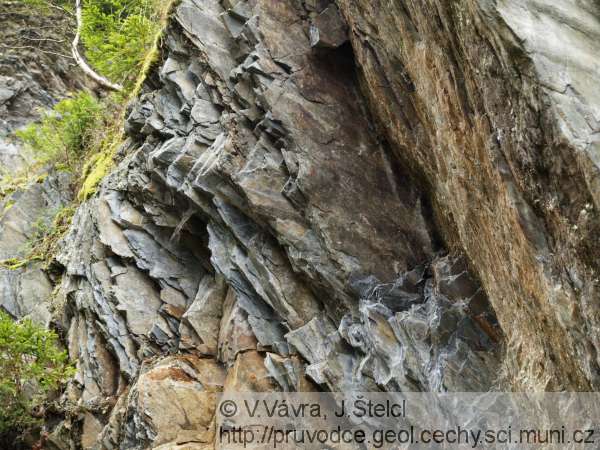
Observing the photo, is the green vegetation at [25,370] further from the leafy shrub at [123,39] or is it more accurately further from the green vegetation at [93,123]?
the leafy shrub at [123,39]

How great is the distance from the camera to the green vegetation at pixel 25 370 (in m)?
12.2

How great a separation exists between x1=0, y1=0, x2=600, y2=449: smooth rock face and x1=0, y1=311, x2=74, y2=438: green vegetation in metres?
0.57

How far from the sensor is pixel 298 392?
801 centimetres

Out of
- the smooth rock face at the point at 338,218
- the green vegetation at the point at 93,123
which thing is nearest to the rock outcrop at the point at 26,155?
the green vegetation at the point at 93,123

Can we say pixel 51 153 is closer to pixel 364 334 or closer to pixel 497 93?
pixel 364 334

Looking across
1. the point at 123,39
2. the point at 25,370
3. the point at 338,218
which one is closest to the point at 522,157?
the point at 338,218

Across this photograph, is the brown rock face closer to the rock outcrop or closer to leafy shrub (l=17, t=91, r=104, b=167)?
the rock outcrop

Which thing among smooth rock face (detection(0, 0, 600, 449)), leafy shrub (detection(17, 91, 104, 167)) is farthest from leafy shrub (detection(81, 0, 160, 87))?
smooth rock face (detection(0, 0, 600, 449))

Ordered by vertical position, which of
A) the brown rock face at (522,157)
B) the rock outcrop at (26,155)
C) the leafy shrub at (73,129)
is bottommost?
the rock outcrop at (26,155)

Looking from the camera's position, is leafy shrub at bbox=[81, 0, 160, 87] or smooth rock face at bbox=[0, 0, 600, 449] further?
leafy shrub at bbox=[81, 0, 160, 87]

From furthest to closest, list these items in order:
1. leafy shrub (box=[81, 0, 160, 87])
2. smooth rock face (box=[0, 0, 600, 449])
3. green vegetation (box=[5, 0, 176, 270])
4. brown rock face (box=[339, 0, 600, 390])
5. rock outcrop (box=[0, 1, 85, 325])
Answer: rock outcrop (box=[0, 1, 85, 325]) → green vegetation (box=[5, 0, 176, 270]) → leafy shrub (box=[81, 0, 160, 87]) → smooth rock face (box=[0, 0, 600, 449]) → brown rock face (box=[339, 0, 600, 390])

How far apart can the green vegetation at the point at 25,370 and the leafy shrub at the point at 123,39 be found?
7.21m

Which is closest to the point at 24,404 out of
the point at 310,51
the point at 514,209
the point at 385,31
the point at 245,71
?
the point at 245,71

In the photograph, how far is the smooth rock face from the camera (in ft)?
14.7
